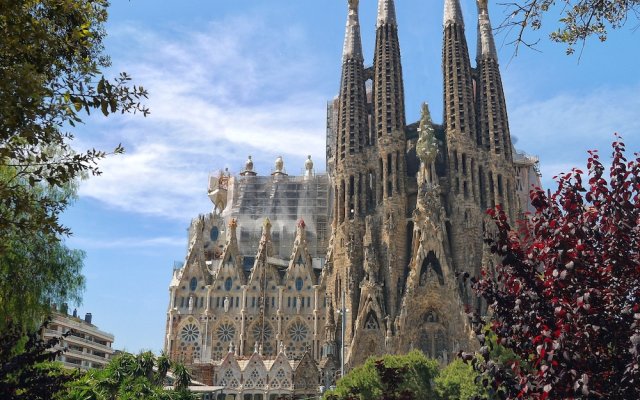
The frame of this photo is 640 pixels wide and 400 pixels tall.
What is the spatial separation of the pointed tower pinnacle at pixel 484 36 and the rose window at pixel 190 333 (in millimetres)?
36066

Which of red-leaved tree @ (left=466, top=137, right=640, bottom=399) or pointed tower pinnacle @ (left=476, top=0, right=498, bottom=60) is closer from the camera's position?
red-leaved tree @ (left=466, top=137, right=640, bottom=399)

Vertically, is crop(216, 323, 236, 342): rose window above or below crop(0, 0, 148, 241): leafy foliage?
above

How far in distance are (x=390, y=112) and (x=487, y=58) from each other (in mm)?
10908

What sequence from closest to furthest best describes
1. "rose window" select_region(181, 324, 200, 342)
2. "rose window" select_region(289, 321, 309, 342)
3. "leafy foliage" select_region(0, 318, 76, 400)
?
1. "leafy foliage" select_region(0, 318, 76, 400)
2. "rose window" select_region(289, 321, 309, 342)
3. "rose window" select_region(181, 324, 200, 342)

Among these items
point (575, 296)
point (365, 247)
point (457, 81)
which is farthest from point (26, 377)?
point (457, 81)

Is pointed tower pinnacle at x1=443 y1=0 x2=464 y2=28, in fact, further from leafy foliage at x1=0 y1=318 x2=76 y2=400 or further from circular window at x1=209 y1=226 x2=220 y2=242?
→ leafy foliage at x1=0 y1=318 x2=76 y2=400

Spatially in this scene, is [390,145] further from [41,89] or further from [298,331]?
[41,89]

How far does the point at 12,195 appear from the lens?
7.35 meters

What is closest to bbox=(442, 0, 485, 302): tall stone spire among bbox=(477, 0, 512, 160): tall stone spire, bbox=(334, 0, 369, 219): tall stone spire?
bbox=(477, 0, 512, 160): tall stone spire

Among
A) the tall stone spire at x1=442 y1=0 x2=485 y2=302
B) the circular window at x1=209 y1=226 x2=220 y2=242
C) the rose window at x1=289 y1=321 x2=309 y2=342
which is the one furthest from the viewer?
the circular window at x1=209 y1=226 x2=220 y2=242

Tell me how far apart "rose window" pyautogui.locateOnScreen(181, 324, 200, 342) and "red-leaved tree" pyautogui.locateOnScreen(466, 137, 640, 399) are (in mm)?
50887

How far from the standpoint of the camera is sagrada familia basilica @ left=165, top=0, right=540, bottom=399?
5078 cm

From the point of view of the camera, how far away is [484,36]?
61.6 metres

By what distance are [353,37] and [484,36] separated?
12.4 m
